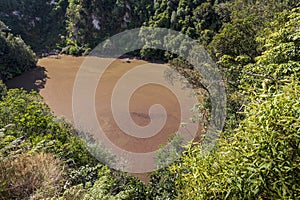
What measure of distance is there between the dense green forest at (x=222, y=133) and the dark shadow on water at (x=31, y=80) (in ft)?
1.97

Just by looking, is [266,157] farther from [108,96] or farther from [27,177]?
[108,96]

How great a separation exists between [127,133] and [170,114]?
2551 mm

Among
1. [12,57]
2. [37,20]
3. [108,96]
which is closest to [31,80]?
[12,57]

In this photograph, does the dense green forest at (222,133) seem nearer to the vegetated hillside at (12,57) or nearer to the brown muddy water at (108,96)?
the vegetated hillside at (12,57)

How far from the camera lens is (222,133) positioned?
1.75 meters

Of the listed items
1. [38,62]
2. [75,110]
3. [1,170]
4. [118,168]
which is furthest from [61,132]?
[38,62]

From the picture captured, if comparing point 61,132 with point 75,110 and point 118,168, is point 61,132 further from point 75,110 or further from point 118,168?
point 75,110

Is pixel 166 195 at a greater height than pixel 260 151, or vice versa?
pixel 260 151

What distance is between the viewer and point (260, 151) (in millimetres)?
1230

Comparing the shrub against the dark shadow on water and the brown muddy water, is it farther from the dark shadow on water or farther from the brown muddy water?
the dark shadow on water

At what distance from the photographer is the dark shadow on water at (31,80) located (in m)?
18.2

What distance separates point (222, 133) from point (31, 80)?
19.8 meters

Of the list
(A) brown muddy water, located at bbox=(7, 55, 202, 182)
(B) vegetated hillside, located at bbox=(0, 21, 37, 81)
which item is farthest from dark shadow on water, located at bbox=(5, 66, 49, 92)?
(B) vegetated hillside, located at bbox=(0, 21, 37, 81)

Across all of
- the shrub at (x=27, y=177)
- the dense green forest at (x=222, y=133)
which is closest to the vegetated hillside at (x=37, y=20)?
the dense green forest at (x=222, y=133)
